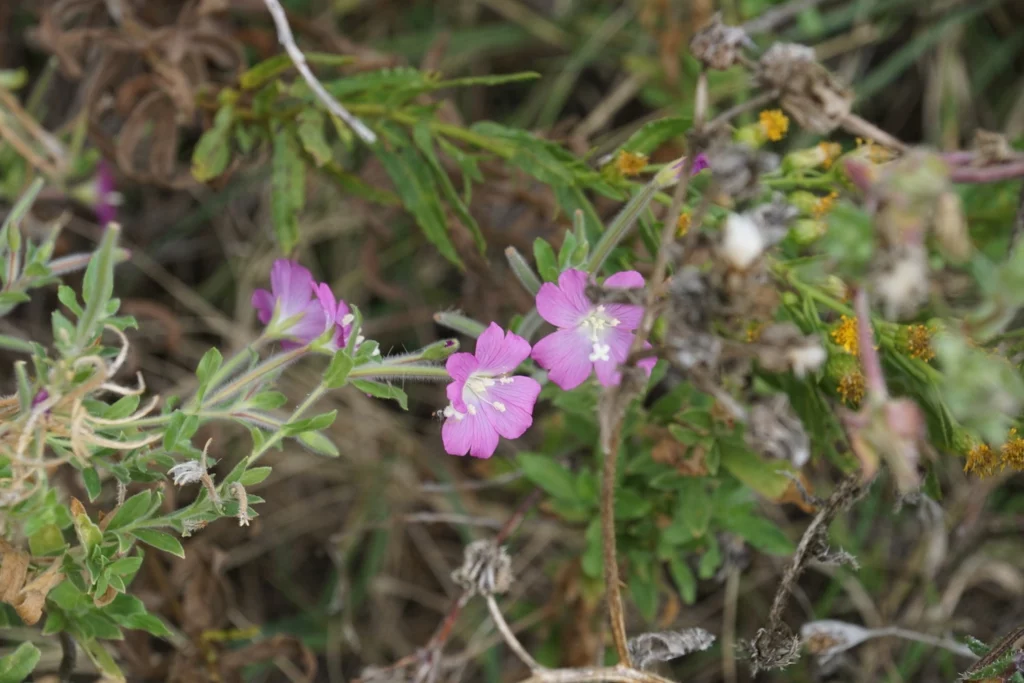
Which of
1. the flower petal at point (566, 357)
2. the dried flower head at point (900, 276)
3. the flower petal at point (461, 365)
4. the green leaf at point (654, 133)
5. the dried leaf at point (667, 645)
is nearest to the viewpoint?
the dried flower head at point (900, 276)

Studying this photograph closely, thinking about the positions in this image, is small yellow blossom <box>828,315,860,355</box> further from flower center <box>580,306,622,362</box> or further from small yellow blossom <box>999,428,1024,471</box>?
flower center <box>580,306,622,362</box>

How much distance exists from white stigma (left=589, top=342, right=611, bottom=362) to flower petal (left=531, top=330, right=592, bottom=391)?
3 centimetres

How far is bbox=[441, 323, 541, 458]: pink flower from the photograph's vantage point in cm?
156

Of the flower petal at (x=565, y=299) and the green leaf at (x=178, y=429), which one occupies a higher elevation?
→ the flower petal at (x=565, y=299)

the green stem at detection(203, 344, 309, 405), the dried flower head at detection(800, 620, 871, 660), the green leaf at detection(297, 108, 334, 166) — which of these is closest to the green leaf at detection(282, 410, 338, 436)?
the green stem at detection(203, 344, 309, 405)

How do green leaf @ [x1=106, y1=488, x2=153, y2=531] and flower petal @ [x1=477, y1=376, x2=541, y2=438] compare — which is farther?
flower petal @ [x1=477, y1=376, x2=541, y2=438]

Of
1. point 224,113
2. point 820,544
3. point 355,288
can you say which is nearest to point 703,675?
point 820,544

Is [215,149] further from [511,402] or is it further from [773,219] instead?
[773,219]

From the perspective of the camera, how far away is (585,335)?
1.65 meters

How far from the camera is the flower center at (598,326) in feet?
5.31

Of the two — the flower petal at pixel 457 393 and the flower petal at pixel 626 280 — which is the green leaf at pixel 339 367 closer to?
the flower petal at pixel 457 393

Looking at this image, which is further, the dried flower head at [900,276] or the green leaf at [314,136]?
the green leaf at [314,136]

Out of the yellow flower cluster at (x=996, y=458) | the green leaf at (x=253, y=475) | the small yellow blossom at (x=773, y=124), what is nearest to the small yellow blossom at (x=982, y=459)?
the yellow flower cluster at (x=996, y=458)

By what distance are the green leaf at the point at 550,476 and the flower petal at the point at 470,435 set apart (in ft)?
1.53
